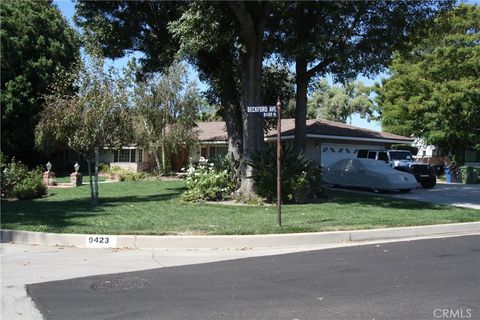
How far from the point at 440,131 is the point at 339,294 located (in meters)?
31.0

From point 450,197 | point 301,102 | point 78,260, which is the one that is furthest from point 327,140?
point 78,260

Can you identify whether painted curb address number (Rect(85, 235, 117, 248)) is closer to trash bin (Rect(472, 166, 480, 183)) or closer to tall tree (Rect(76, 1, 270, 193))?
tall tree (Rect(76, 1, 270, 193))

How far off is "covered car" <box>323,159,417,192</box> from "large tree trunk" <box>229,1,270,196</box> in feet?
21.2

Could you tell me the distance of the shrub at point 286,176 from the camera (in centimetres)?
1656

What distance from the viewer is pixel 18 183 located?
65.5 feet

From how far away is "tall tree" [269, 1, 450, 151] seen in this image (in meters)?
16.8

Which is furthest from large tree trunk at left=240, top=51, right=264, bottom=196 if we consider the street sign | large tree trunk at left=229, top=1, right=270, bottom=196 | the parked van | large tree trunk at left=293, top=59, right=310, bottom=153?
the parked van

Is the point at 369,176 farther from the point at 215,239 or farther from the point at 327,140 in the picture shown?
the point at 215,239

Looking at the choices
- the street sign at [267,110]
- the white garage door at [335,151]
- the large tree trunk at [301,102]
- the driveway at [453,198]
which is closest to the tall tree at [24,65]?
the white garage door at [335,151]

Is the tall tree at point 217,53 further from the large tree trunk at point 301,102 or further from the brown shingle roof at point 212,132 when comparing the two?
the brown shingle roof at point 212,132

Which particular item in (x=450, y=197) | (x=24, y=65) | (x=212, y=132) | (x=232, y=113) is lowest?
(x=450, y=197)

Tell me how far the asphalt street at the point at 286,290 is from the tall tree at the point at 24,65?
1222 inches

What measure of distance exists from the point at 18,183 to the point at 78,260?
1205cm

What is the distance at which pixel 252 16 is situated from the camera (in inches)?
672
